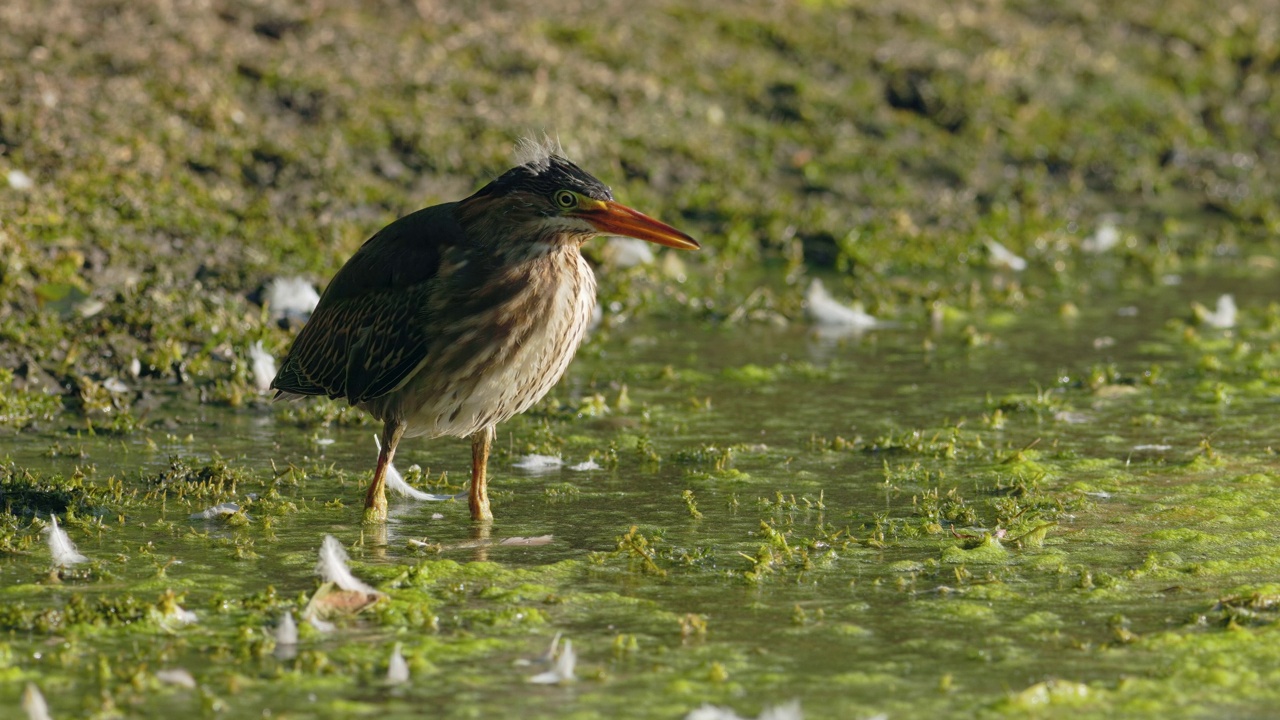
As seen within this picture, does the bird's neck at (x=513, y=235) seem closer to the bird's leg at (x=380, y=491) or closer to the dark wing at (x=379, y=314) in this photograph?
the dark wing at (x=379, y=314)

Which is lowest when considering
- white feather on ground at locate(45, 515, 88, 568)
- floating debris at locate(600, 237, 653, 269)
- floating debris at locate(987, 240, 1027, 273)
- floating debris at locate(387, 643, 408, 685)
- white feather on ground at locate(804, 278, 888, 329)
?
floating debris at locate(387, 643, 408, 685)

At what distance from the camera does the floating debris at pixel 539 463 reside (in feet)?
25.0

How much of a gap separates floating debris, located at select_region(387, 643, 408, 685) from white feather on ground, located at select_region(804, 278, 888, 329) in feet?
19.6

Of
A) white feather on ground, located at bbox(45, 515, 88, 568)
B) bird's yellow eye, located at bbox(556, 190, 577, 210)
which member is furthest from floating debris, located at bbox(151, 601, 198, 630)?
bird's yellow eye, located at bbox(556, 190, 577, 210)

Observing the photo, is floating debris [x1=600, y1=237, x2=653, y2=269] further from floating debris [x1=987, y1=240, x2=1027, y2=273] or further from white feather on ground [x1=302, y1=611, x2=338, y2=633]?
white feather on ground [x1=302, y1=611, x2=338, y2=633]

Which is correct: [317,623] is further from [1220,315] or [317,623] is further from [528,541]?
[1220,315]

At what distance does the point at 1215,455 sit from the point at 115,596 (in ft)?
15.8

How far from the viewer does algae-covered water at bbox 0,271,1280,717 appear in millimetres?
4961

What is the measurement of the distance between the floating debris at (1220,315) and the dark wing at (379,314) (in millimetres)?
5618

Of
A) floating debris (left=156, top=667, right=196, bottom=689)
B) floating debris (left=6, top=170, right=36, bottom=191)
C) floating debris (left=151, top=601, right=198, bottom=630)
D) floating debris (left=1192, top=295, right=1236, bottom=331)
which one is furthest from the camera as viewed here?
floating debris (left=1192, top=295, right=1236, bottom=331)

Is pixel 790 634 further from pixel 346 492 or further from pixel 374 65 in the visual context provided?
pixel 374 65

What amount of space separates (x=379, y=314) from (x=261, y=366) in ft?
6.65

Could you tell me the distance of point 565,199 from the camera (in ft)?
21.7

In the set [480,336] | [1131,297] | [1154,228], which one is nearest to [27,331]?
[480,336]
